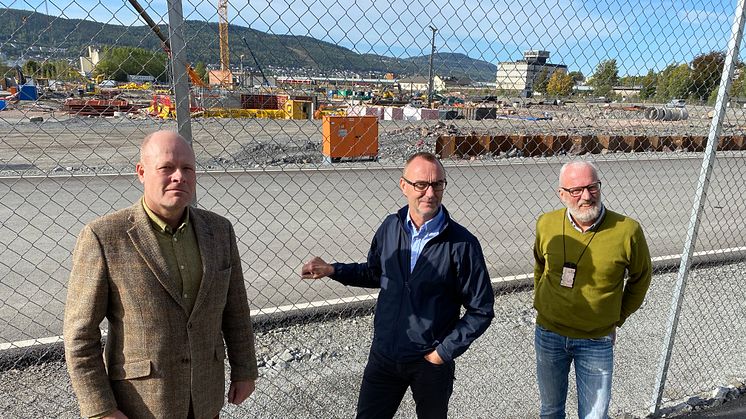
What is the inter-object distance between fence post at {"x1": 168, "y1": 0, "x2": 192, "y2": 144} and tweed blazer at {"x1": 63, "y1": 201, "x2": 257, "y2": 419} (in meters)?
0.52

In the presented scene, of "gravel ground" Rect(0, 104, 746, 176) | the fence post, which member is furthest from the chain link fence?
"gravel ground" Rect(0, 104, 746, 176)

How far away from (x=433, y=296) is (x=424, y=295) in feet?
0.14

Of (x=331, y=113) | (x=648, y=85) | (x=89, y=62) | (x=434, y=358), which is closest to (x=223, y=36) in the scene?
(x=89, y=62)

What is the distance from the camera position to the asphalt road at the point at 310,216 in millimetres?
5797

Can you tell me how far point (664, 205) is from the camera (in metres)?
10.8

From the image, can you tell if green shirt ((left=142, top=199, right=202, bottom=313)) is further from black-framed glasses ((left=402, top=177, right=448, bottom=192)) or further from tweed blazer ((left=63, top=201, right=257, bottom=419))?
black-framed glasses ((left=402, top=177, right=448, bottom=192))

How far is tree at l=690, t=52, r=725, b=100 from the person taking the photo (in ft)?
12.9

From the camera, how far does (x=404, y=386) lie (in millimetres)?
2721

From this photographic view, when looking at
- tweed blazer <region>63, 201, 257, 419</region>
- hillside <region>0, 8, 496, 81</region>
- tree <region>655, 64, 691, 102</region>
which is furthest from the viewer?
tree <region>655, 64, 691, 102</region>

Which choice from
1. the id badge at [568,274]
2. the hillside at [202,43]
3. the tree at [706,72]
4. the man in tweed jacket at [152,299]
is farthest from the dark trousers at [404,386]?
the tree at [706,72]

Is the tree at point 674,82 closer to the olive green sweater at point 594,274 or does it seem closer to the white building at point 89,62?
→ the olive green sweater at point 594,274

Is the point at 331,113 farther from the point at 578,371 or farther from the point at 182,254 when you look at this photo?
the point at 182,254

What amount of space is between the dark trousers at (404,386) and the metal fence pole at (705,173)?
72.5 inches

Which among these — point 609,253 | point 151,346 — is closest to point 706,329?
point 609,253
